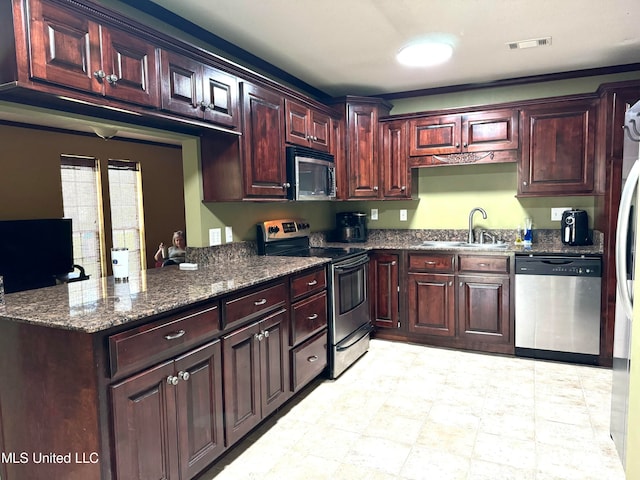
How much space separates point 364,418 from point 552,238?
7.95 feet

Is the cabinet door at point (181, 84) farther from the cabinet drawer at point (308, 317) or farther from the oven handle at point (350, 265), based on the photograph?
the oven handle at point (350, 265)

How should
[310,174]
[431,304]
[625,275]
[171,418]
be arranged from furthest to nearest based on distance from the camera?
[431,304] → [310,174] → [625,275] → [171,418]

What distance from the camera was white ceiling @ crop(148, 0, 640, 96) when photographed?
242 cm

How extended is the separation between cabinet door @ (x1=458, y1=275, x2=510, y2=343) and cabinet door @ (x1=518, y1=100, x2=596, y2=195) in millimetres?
833

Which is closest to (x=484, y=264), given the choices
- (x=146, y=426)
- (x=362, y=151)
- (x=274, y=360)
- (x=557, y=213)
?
(x=557, y=213)

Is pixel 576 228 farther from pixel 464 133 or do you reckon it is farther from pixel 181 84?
pixel 181 84

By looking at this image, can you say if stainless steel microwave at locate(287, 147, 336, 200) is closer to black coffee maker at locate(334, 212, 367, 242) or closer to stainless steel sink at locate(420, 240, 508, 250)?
black coffee maker at locate(334, 212, 367, 242)

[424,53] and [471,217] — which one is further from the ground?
[424,53]

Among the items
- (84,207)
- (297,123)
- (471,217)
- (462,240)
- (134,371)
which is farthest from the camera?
(84,207)

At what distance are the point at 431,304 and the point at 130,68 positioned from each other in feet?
9.40

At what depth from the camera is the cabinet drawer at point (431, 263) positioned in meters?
3.67

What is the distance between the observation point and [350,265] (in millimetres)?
3354

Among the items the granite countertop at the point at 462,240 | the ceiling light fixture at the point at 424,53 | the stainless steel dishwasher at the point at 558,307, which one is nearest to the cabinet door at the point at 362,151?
the granite countertop at the point at 462,240

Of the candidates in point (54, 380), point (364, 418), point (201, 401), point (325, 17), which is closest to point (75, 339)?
point (54, 380)
